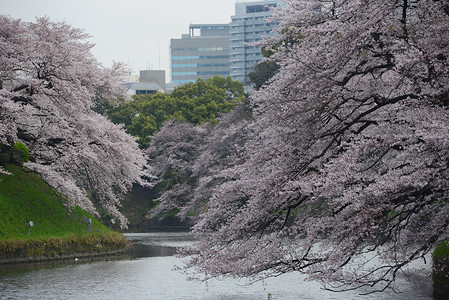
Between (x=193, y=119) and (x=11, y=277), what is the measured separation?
147 ft

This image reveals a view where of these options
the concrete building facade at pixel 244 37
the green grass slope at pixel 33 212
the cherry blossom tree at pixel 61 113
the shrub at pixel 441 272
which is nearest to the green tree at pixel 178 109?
the cherry blossom tree at pixel 61 113

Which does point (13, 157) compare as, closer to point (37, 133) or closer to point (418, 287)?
point (37, 133)

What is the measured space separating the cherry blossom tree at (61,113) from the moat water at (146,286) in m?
5.48

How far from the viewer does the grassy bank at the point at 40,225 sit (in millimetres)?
27913

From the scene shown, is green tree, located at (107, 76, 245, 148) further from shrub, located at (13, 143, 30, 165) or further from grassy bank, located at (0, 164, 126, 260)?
shrub, located at (13, 143, 30, 165)

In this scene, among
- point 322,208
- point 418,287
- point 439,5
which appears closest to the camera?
point 439,5

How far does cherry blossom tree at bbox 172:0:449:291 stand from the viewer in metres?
10.9

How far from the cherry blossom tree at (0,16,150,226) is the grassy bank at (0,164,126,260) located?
61.5 inches

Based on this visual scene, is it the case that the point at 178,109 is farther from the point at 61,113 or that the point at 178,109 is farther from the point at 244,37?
the point at 244,37

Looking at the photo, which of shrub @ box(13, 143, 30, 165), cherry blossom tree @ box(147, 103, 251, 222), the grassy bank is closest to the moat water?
the grassy bank

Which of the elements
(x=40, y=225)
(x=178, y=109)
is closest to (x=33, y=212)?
(x=40, y=225)

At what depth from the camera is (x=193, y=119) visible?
6669 centimetres

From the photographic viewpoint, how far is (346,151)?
481 inches

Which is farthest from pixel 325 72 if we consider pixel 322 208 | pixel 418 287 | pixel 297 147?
pixel 418 287
